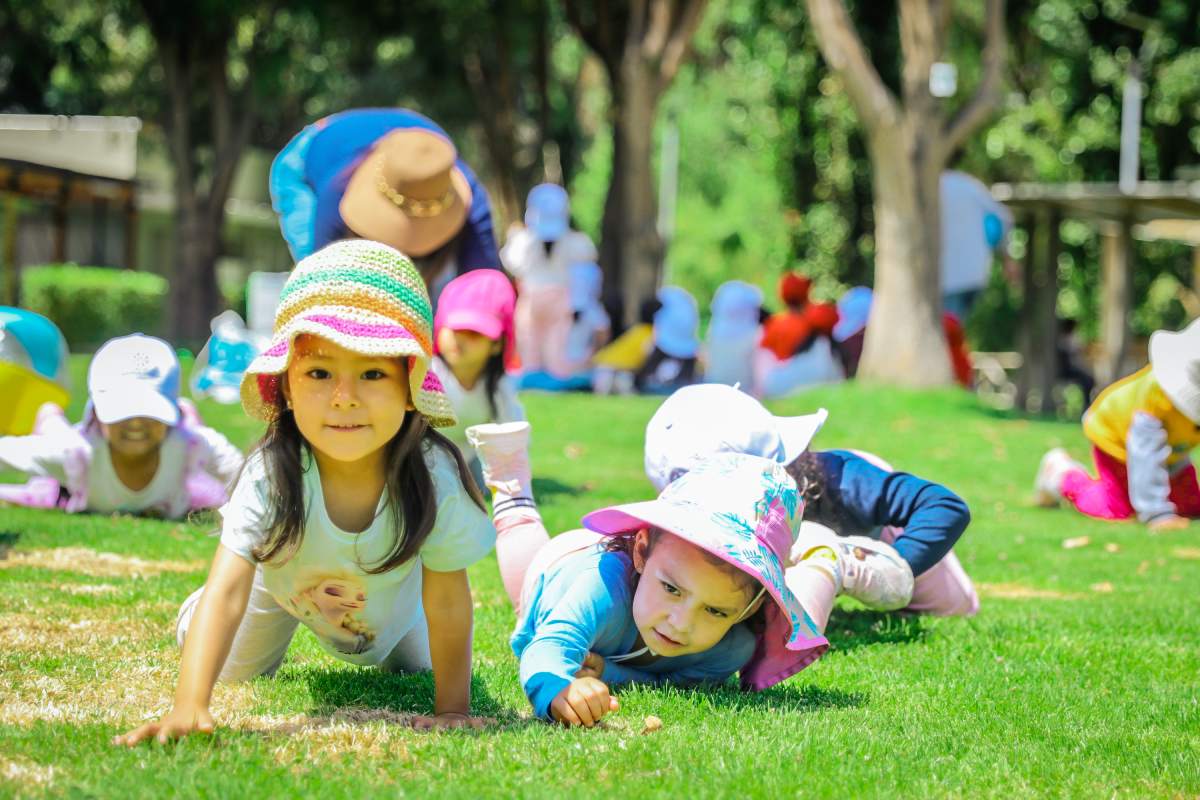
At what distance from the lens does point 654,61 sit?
72.1 ft

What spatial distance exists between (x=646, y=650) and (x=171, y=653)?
1.49 m

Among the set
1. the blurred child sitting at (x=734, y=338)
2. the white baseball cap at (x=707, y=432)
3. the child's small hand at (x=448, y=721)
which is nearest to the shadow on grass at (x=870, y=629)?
the white baseball cap at (x=707, y=432)

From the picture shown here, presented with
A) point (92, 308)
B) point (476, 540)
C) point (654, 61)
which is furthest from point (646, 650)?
point (92, 308)

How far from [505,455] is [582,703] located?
4.36ft

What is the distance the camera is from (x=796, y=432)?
199 inches

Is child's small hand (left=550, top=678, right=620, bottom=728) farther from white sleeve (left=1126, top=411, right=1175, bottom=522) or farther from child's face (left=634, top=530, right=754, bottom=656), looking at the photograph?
white sleeve (left=1126, top=411, right=1175, bottom=522)

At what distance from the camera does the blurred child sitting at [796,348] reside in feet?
65.3

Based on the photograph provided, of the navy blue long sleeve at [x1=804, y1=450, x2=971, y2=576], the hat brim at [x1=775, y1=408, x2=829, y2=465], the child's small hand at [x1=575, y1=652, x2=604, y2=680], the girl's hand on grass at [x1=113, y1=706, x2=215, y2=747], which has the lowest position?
the child's small hand at [x1=575, y1=652, x2=604, y2=680]

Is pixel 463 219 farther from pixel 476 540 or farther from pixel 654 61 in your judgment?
pixel 654 61

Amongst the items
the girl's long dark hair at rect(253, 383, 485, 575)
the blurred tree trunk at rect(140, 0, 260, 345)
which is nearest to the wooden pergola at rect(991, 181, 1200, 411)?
the blurred tree trunk at rect(140, 0, 260, 345)

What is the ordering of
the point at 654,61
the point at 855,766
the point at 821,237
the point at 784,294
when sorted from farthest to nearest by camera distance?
the point at 821,237 → the point at 654,61 → the point at 784,294 → the point at 855,766

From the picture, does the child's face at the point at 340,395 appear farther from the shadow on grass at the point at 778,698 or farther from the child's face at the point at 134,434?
the child's face at the point at 134,434

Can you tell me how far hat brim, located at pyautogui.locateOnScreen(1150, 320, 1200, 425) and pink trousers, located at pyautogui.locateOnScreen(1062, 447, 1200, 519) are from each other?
2.61ft

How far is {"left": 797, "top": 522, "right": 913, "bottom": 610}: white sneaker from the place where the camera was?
5094 mm
